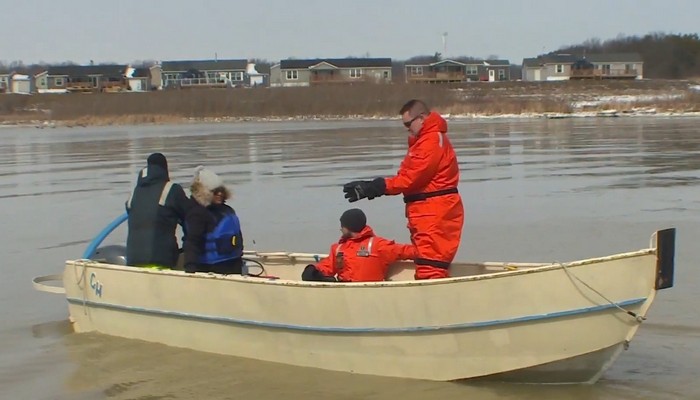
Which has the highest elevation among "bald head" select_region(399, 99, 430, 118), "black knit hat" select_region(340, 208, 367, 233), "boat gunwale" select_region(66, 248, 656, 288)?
"bald head" select_region(399, 99, 430, 118)

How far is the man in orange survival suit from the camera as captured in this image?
6832 millimetres

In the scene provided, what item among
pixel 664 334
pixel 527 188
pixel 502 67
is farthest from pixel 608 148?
pixel 502 67

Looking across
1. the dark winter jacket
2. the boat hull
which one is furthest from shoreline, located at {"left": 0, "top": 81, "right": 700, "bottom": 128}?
the boat hull

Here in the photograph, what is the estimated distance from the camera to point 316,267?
7859 mm

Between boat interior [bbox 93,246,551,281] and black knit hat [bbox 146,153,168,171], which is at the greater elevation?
black knit hat [bbox 146,153,168,171]

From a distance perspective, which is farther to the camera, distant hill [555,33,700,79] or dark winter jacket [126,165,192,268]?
distant hill [555,33,700,79]

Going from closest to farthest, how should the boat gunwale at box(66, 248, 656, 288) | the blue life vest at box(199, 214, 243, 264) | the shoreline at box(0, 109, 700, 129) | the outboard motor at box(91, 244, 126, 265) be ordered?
the boat gunwale at box(66, 248, 656, 288)
the blue life vest at box(199, 214, 243, 264)
the outboard motor at box(91, 244, 126, 265)
the shoreline at box(0, 109, 700, 129)

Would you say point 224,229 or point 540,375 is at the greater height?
point 224,229

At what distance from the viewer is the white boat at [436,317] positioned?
6242 mm

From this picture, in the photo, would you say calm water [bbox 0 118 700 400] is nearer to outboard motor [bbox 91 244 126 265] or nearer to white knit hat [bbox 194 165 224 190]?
outboard motor [bbox 91 244 126 265]

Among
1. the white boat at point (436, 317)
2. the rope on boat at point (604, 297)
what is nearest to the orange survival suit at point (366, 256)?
the white boat at point (436, 317)

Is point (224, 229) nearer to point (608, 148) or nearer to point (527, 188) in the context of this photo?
point (527, 188)

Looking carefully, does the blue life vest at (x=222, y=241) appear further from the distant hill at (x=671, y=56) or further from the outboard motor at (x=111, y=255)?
the distant hill at (x=671, y=56)

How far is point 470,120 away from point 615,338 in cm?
4649
